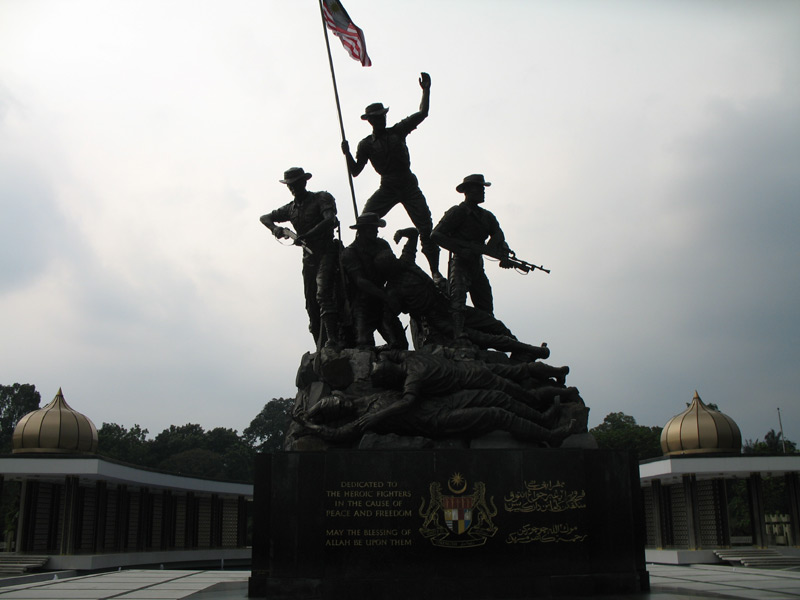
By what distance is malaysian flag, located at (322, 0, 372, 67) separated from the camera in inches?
454

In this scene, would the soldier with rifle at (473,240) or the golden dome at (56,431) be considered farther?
the golden dome at (56,431)

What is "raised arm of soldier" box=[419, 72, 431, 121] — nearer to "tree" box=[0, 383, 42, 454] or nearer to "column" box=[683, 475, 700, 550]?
"column" box=[683, 475, 700, 550]

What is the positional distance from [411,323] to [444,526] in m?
3.53

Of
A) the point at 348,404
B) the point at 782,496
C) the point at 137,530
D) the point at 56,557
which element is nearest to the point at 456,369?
the point at 348,404

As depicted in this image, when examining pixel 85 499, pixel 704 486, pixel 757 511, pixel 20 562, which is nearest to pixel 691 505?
pixel 704 486

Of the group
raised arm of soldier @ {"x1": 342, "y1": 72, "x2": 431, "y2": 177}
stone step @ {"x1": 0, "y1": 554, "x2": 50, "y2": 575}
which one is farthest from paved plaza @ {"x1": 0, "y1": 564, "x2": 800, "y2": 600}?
stone step @ {"x1": 0, "y1": 554, "x2": 50, "y2": 575}

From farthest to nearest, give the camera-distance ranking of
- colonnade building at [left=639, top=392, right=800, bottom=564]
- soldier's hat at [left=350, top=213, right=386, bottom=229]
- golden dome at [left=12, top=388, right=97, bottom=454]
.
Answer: golden dome at [left=12, top=388, right=97, bottom=454]
colonnade building at [left=639, top=392, right=800, bottom=564]
soldier's hat at [left=350, top=213, right=386, bottom=229]

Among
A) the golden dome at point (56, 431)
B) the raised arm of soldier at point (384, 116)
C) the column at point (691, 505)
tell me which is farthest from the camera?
the column at point (691, 505)

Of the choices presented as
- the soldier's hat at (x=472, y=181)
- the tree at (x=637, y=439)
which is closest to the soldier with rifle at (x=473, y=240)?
the soldier's hat at (x=472, y=181)

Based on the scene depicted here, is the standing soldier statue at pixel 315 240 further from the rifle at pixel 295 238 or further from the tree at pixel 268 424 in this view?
the tree at pixel 268 424

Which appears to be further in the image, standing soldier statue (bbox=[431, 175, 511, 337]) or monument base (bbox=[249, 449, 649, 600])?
standing soldier statue (bbox=[431, 175, 511, 337])

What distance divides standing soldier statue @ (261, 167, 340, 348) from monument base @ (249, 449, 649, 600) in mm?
2284

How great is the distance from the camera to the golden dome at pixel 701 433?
23.7 metres

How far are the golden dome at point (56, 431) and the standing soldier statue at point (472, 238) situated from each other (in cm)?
1736
